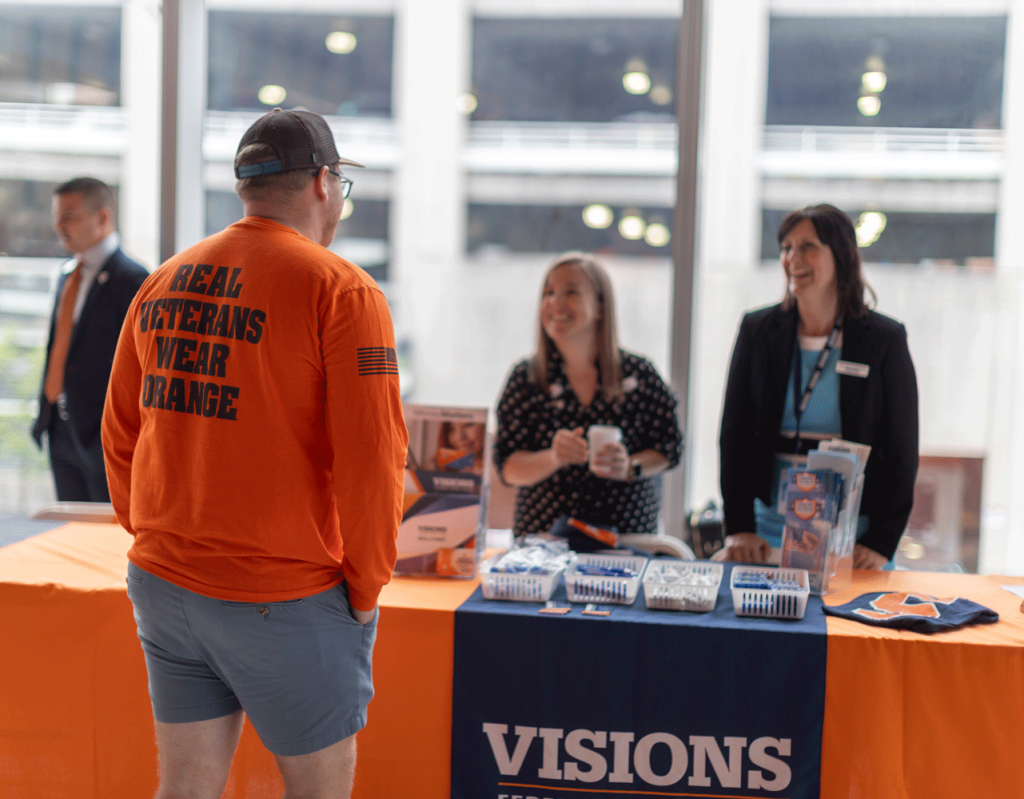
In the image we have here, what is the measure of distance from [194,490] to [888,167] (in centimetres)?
294

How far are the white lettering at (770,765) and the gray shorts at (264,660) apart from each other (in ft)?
2.67

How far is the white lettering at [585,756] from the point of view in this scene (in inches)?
70.9

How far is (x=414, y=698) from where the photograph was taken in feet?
6.14

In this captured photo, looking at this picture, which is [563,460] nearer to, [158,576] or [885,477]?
[885,477]

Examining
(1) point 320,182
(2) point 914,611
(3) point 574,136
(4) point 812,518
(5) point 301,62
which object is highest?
(5) point 301,62

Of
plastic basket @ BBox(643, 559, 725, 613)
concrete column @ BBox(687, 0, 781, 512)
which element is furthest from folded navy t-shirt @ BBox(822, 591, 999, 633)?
concrete column @ BBox(687, 0, 781, 512)

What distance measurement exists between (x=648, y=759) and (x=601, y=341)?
4.08 feet

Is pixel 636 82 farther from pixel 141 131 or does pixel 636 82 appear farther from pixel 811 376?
pixel 141 131

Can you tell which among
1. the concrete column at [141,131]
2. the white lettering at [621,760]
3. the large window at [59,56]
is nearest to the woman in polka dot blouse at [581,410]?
the white lettering at [621,760]

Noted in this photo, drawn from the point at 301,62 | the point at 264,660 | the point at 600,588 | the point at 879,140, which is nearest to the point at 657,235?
the point at 879,140

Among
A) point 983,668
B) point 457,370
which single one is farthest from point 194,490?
point 457,370

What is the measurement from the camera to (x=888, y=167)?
337 centimetres

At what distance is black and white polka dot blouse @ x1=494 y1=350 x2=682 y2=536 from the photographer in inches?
102

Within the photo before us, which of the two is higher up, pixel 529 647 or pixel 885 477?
pixel 885 477
